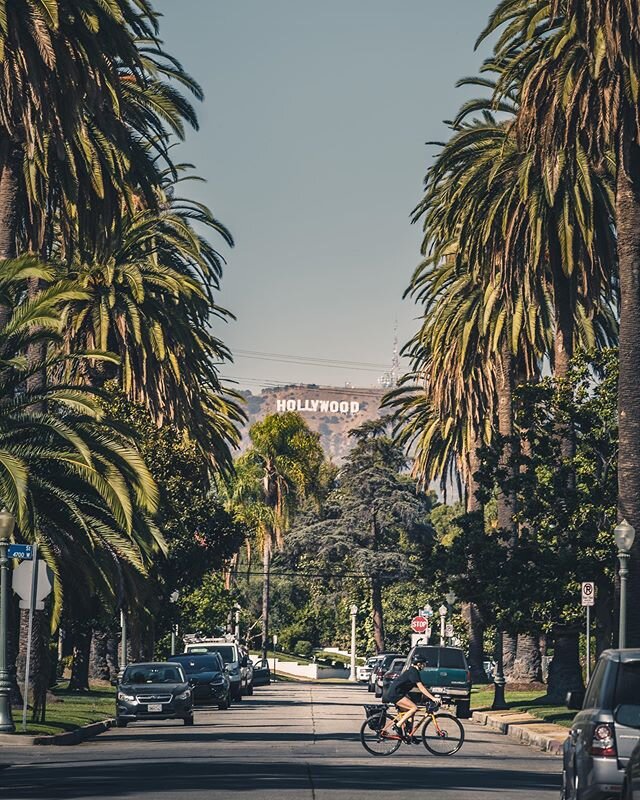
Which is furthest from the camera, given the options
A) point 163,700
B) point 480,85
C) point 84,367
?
point 84,367

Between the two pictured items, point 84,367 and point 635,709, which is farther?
point 84,367

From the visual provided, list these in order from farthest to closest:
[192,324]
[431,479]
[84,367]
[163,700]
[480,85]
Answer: [431,479] → [192,324] → [84,367] → [480,85] → [163,700]

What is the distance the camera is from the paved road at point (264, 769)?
60.6 feet

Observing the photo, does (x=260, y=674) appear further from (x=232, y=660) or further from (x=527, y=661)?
(x=527, y=661)

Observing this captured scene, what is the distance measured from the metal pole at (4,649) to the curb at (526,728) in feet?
31.1

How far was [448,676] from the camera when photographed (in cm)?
4328

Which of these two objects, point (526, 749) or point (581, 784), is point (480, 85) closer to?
point (526, 749)

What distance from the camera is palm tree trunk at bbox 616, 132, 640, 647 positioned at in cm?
3231

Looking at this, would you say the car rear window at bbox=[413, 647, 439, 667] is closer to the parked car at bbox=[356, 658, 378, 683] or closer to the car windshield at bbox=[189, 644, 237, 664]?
the car windshield at bbox=[189, 644, 237, 664]

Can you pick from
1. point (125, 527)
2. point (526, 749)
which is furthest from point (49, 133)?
point (526, 749)

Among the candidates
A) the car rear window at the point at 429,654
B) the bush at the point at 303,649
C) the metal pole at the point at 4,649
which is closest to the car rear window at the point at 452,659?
the car rear window at the point at 429,654

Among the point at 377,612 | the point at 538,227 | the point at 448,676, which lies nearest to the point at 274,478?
the point at 377,612

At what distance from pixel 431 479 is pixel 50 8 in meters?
49.1

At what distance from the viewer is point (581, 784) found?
14258 mm
